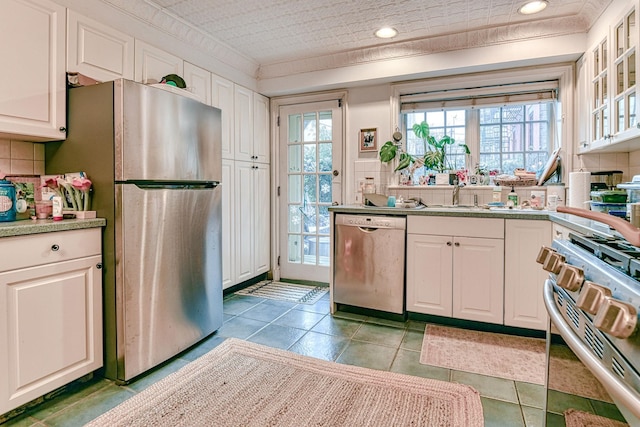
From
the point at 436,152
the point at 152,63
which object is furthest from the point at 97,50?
the point at 436,152

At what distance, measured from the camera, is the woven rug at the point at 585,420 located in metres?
0.78

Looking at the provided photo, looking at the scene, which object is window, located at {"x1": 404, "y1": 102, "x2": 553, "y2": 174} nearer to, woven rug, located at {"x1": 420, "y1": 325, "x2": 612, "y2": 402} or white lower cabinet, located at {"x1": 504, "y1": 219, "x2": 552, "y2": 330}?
white lower cabinet, located at {"x1": 504, "y1": 219, "x2": 552, "y2": 330}

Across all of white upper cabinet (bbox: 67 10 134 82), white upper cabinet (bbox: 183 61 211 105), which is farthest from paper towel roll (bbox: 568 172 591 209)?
white upper cabinet (bbox: 67 10 134 82)

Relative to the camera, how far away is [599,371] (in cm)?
70

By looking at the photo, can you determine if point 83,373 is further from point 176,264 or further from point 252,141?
point 252,141

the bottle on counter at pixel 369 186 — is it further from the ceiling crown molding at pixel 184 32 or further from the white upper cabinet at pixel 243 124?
the ceiling crown molding at pixel 184 32

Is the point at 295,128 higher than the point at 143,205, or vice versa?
the point at 295,128

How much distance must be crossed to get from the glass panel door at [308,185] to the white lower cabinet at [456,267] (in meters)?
1.29

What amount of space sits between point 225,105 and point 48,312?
2.25 meters

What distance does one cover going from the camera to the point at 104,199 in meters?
1.93

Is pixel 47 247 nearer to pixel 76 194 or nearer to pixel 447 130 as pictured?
pixel 76 194

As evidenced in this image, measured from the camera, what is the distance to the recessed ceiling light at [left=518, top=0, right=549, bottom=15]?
246cm

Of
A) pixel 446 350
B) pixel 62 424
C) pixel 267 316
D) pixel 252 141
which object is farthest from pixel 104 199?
pixel 446 350

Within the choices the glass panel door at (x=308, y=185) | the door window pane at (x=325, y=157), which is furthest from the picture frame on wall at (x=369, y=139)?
the door window pane at (x=325, y=157)
